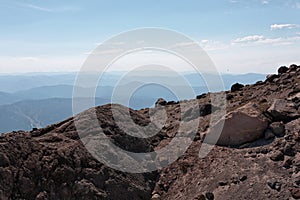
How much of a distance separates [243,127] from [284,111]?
2795 mm

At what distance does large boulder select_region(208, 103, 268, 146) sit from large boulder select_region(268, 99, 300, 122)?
2.72ft

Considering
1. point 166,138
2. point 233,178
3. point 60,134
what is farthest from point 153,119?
point 233,178

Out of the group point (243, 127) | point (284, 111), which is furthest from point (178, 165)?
point (284, 111)

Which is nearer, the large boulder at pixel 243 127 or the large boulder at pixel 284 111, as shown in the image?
the large boulder at pixel 243 127

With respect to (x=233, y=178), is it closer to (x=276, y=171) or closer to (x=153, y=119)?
→ (x=276, y=171)

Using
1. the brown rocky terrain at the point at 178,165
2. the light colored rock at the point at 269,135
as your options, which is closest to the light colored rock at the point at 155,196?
the brown rocky terrain at the point at 178,165

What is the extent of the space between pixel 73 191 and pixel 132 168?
4180 millimetres

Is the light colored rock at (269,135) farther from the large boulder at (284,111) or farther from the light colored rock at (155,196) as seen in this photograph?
the light colored rock at (155,196)

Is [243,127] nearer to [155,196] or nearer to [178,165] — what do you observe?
[178,165]

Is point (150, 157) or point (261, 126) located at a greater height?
point (261, 126)

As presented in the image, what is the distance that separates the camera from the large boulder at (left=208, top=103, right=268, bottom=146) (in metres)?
21.0

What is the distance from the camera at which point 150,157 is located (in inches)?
901

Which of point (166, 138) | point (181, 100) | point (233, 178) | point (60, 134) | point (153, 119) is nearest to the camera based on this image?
point (233, 178)

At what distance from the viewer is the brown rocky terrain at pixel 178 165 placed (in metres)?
17.5
